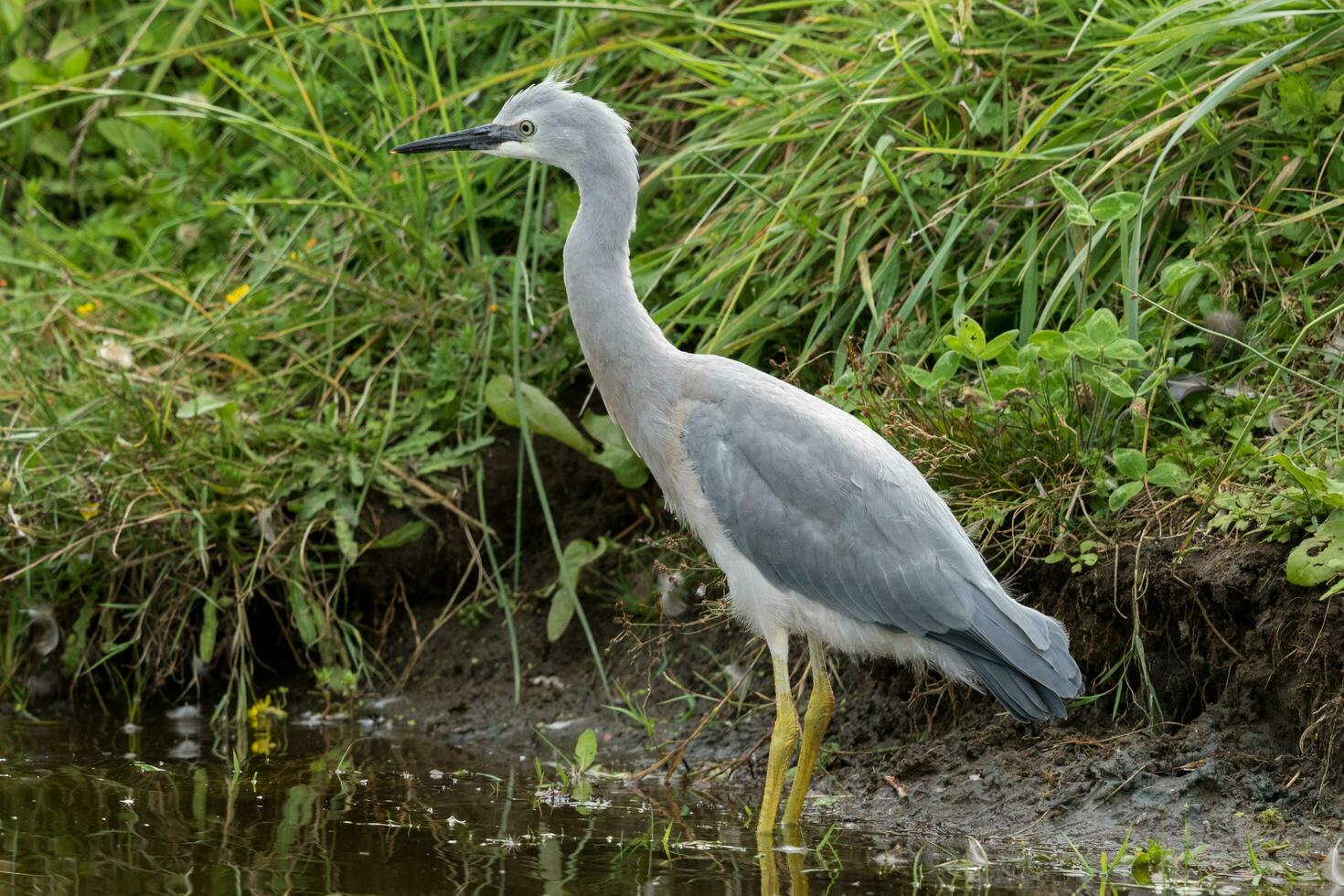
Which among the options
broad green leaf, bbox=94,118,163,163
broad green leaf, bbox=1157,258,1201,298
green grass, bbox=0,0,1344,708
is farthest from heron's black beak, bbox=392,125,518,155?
broad green leaf, bbox=94,118,163,163

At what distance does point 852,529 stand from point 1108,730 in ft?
3.19

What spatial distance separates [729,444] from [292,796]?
64.0 inches

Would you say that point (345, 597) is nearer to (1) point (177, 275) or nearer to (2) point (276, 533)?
(2) point (276, 533)

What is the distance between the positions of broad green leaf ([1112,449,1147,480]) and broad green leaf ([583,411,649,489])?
175cm

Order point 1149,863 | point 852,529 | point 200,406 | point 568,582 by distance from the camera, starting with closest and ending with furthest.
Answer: point 1149,863 < point 852,529 < point 568,582 < point 200,406

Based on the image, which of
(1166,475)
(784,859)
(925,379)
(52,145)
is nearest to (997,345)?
(925,379)

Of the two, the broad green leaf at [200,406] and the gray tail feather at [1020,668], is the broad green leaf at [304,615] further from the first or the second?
the gray tail feather at [1020,668]

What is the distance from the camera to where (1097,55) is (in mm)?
5355

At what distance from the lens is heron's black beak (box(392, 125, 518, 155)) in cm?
470

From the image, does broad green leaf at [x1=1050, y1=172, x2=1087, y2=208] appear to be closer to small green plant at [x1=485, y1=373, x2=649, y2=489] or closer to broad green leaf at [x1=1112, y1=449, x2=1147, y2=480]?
broad green leaf at [x1=1112, y1=449, x2=1147, y2=480]

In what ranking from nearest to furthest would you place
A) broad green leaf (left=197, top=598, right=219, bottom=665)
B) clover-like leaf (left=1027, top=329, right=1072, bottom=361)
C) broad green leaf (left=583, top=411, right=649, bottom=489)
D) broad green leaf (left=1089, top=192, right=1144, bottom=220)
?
clover-like leaf (left=1027, top=329, right=1072, bottom=361) < broad green leaf (left=1089, top=192, right=1144, bottom=220) < broad green leaf (left=197, top=598, right=219, bottom=665) < broad green leaf (left=583, top=411, right=649, bottom=489)

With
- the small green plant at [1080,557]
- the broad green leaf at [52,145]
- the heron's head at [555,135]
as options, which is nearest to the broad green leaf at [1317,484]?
the small green plant at [1080,557]

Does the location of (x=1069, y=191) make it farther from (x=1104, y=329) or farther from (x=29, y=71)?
(x=29, y=71)

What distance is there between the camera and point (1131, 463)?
4.36 metres
